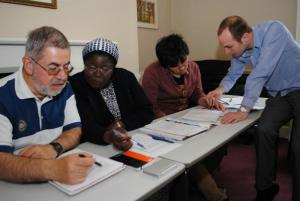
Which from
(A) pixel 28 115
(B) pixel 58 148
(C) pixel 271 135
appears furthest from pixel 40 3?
(C) pixel 271 135

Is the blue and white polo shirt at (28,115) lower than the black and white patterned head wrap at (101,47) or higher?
lower

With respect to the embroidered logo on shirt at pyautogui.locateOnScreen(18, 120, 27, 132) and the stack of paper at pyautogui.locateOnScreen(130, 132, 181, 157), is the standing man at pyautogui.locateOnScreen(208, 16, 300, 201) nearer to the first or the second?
the stack of paper at pyautogui.locateOnScreen(130, 132, 181, 157)

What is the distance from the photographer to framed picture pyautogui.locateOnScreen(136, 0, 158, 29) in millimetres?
3643

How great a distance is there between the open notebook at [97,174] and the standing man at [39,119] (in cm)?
2

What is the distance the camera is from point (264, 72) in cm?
176

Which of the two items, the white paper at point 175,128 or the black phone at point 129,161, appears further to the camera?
the white paper at point 175,128

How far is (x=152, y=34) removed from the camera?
394 centimetres

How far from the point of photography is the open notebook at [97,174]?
→ 90cm

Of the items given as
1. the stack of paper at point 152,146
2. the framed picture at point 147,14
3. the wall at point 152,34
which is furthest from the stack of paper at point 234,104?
the framed picture at point 147,14

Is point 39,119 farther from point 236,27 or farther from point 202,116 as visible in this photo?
point 236,27

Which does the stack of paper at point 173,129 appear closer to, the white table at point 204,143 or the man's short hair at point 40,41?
the white table at point 204,143

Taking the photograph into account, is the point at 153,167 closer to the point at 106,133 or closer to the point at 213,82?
the point at 106,133

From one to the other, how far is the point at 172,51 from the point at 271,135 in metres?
0.90

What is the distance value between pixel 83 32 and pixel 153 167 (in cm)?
177
